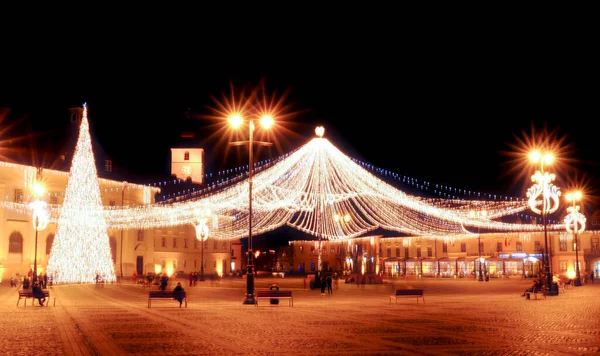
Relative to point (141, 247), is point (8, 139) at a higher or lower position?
higher

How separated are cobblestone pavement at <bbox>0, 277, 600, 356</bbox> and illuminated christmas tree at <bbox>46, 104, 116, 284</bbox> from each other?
921 inches

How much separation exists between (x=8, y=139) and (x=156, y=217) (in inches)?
628

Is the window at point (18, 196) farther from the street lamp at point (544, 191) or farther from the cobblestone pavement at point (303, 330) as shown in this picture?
the street lamp at point (544, 191)

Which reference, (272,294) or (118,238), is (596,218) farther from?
(272,294)

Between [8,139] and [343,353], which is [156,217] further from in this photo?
[343,353]

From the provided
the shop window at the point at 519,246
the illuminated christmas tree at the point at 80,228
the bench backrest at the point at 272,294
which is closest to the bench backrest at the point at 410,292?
the bench backrest at the point at 272,294

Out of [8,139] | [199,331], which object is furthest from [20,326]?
[8,139]

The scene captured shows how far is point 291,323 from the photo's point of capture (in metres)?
19.6

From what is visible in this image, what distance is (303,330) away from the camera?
690 inches

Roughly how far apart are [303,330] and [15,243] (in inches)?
2081

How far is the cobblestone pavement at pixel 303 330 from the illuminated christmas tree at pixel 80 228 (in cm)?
2338

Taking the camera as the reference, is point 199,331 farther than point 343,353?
Yes

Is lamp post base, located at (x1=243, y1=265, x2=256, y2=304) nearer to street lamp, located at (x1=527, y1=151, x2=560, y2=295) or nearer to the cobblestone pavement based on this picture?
the cobblestone pavement

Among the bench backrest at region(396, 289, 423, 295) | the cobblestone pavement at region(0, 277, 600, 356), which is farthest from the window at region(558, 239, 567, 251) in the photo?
the bench backrest at region(396, 289, 423, 295)
